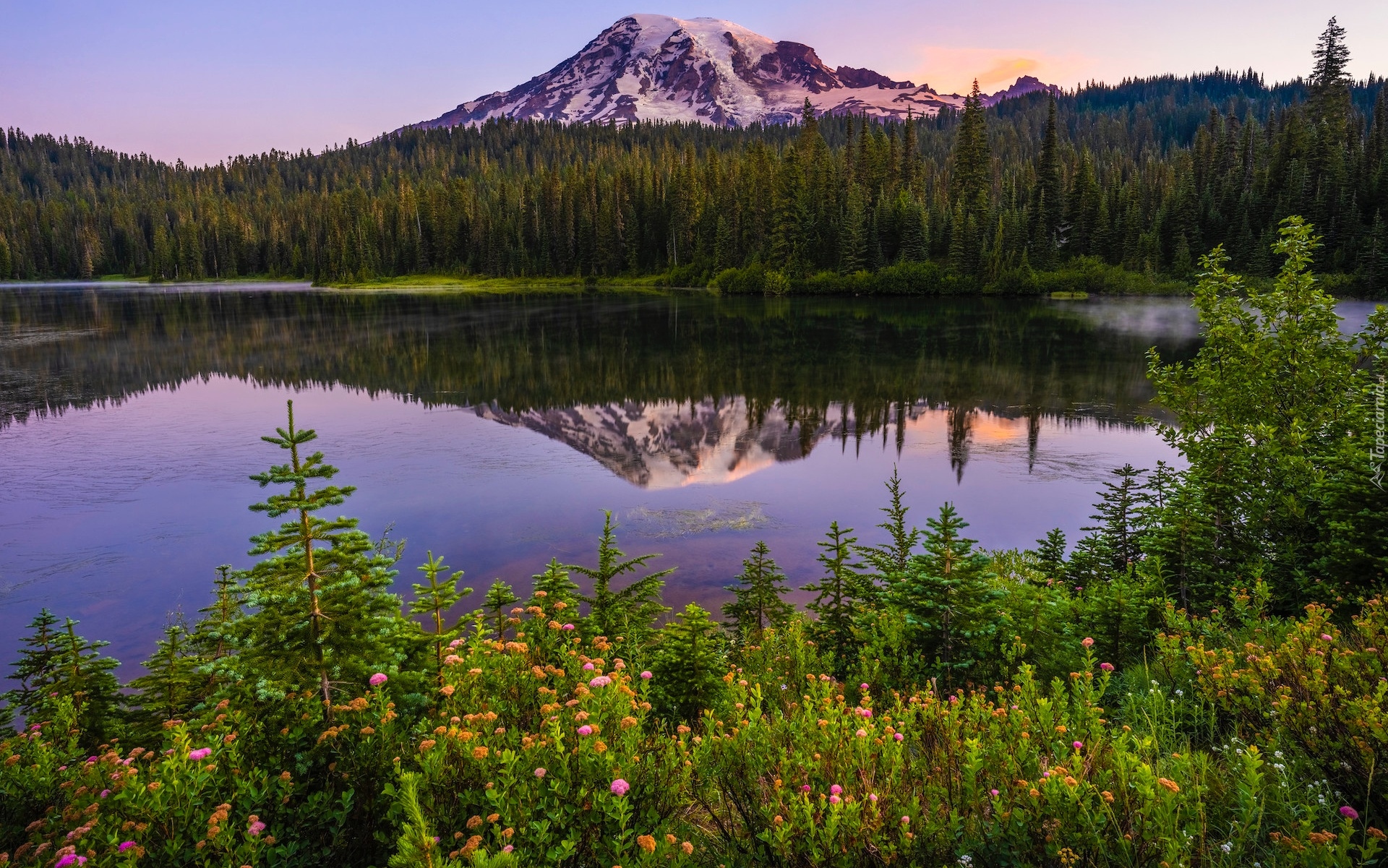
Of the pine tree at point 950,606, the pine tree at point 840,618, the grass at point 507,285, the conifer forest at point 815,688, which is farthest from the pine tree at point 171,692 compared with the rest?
the grass at point 507,285

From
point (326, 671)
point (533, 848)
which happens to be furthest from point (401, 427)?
point (533, 848)

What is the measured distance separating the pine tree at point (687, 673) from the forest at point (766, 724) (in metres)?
0.03

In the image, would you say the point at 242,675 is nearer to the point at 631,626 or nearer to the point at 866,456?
the point at 631,626

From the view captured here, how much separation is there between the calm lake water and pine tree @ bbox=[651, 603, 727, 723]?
542 centimetres

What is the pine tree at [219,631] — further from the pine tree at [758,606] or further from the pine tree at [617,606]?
the pine tree at [758,606]

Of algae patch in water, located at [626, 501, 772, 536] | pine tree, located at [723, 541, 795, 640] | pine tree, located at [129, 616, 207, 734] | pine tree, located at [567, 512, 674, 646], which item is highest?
pine tree, located at [129, 616, 207, 734]

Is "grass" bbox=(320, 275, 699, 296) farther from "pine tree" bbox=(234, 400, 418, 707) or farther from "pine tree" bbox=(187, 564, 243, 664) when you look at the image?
"pine tree" bbox=(234, 400, 418, 707)

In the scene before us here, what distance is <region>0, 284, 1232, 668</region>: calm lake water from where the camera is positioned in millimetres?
16688

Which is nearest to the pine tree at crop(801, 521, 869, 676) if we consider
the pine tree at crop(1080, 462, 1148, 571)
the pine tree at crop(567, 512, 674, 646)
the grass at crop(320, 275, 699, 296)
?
the pine tree at crop(567, 512, 674, 646)

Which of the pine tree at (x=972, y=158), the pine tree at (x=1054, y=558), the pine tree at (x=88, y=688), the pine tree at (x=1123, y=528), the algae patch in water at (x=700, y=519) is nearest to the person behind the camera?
the pine tree at (x=88, y=688)

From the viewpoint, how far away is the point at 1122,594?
8.76 meters

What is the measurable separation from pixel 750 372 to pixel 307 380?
2342 centimetres

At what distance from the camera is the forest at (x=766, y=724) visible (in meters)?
4.25

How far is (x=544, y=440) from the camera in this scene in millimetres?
27047
